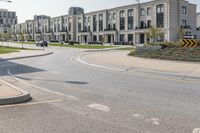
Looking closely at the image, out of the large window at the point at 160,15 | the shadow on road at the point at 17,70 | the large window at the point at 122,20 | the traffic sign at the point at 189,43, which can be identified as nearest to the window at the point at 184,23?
the large window at the point at 160,15

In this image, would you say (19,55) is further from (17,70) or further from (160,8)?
(160,8)

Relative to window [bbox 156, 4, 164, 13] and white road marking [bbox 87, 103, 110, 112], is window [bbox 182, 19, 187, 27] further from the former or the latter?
white road marking [bbox 87, 103, 110, 112]

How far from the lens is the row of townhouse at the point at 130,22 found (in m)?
82.2

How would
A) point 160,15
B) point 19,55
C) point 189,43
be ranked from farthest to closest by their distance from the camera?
1. point 160,15
2. point 19,55
3. point 189,43

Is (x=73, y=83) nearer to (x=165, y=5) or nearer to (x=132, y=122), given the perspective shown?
(x=132, y=122)

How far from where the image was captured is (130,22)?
93062mm

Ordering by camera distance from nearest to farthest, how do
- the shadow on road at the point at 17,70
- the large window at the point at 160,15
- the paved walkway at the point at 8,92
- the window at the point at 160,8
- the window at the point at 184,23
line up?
1. the paved walkway at the point at 8,92
2. the shadow on road at the point at 17,70
3. the large window at the point at 160,15
4. the window at the point at 160,8
5. the window at the point at 184,23

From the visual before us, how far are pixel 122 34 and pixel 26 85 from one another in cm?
8424

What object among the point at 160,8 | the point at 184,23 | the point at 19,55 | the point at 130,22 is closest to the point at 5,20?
the point at 130,22

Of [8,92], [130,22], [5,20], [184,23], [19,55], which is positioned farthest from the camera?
[5,20]

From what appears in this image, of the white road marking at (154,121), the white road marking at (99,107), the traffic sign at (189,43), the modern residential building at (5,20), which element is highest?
the modern residential building at (5,20)

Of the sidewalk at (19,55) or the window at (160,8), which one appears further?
the window at (160,8)

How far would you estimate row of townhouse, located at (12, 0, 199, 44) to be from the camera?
270 ft

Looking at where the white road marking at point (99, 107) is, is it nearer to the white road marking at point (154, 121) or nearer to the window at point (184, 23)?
the white road marking at point (154, 121)
